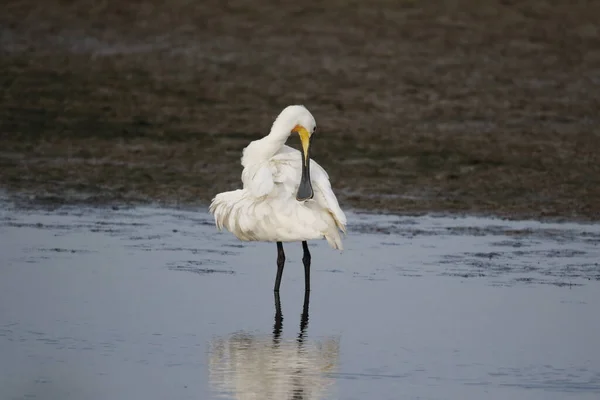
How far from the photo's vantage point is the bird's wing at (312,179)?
30.3ft

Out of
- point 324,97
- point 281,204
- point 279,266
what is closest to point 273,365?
point 281,204

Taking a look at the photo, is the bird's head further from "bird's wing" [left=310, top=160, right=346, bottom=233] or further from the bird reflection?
the bird reflection

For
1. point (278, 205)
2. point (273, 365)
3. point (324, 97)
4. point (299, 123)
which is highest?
point (324, 97)

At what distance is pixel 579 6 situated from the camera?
77.4ft

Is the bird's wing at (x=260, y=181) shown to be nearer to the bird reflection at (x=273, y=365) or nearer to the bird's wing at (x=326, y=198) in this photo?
the bird's wing at (x=326, y=198)

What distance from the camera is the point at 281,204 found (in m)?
9.20

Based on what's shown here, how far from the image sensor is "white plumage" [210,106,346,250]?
914cm

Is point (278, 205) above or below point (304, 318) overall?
above

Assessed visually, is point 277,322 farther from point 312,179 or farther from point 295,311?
point 312,179

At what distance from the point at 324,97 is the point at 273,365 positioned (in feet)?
37.6

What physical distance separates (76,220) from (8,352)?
4606mm

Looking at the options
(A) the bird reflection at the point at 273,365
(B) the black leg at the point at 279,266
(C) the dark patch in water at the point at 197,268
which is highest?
(B) the black leg at the point at 279,266

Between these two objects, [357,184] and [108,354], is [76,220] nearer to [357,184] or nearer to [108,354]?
[357,184]

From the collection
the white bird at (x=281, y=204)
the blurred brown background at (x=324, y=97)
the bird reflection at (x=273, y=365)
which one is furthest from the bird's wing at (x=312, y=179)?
the blurred brown background at (x=324, y=97)
